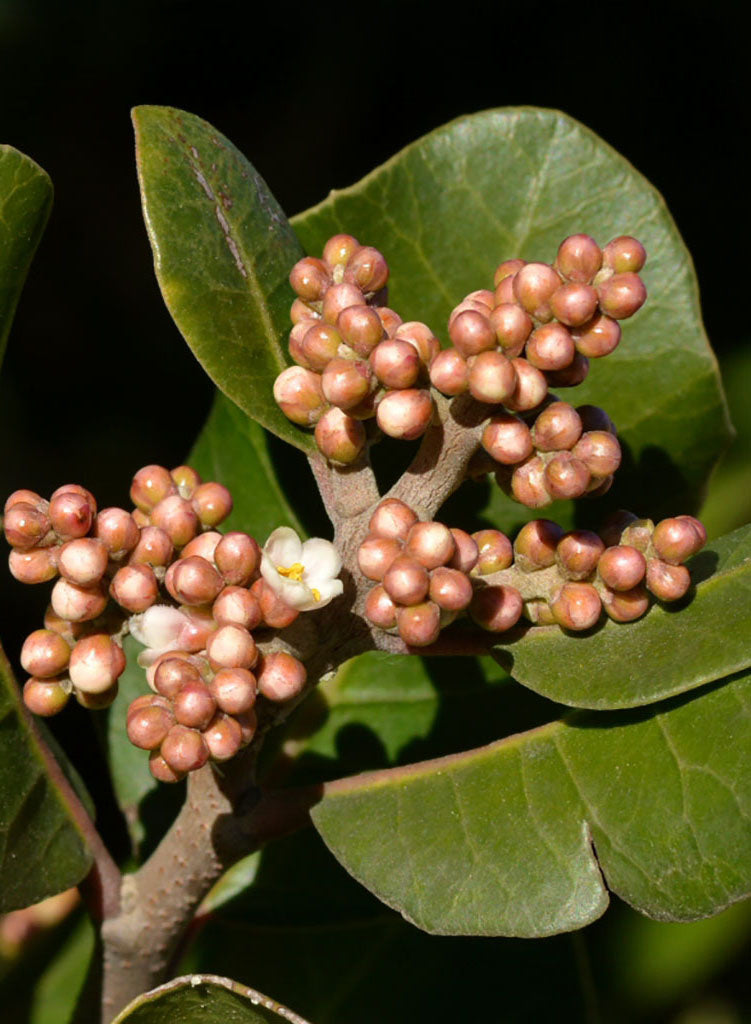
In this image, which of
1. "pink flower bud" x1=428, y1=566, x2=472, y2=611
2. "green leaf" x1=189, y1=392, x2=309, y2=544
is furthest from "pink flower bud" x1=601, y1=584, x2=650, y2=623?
"green leaf" x1=189, y1=392, x2=309, y2=544

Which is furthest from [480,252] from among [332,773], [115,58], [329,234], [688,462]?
[115,58]

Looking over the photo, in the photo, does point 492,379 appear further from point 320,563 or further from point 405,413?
point 320,563

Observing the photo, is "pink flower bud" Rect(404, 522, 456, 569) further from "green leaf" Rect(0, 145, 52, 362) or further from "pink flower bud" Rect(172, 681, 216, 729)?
"green leaf" Rect(0, 145, 52, 362)

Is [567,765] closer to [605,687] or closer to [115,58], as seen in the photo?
[605,687]

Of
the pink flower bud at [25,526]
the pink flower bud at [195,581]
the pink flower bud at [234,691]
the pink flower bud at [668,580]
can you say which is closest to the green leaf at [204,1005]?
the pink flower bud at [234,691]

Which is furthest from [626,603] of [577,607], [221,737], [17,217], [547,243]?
[17,217]
